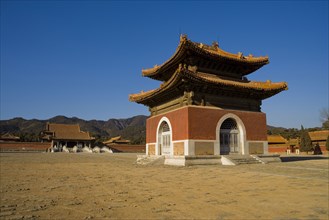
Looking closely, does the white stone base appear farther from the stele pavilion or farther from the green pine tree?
the green pine tree

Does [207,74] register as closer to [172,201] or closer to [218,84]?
[218,84]

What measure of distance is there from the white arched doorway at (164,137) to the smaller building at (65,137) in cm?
3869

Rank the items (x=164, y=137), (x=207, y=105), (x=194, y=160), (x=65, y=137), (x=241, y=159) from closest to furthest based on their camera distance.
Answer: (x=194, y=160), (x=241, y=159), (x=207, y=105), (x=164, y=137), (x=65, y=137)

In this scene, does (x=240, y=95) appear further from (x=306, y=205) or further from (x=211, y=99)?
(x=306, y=205)

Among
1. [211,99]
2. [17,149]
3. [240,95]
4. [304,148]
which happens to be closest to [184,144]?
[211,99]

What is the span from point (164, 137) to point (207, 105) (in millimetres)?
4269

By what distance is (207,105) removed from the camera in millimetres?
16516

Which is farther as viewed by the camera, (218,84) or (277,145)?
(277,145)

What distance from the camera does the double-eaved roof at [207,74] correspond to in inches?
620

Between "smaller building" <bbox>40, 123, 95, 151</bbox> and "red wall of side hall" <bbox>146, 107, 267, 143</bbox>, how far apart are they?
138 ft

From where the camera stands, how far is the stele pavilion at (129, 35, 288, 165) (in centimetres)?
1569

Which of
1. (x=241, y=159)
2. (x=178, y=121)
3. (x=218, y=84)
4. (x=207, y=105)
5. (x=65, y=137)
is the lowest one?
(x=241, y=159)

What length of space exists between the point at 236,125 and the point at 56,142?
46.1 meters

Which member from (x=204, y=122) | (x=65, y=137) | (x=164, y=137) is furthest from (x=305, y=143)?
(x=65, y=137)
